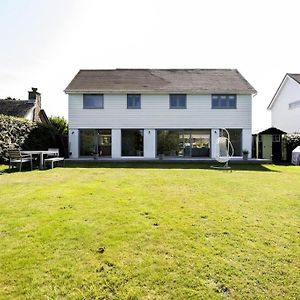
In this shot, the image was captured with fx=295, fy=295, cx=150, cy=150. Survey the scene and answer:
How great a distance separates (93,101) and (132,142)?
4.15 meters

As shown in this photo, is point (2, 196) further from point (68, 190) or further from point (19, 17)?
point (19, 17)

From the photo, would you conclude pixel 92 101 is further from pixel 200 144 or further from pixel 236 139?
pixel 236 139

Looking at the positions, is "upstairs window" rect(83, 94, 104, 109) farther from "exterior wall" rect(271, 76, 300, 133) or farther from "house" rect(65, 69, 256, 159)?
"exterior wall" rect(271, 76, 300, 133)

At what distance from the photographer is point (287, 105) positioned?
93.7ft

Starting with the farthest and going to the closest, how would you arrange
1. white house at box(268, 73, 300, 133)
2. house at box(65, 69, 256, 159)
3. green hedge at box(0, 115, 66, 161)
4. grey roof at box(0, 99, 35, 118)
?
grey roof at box(0, 99, 35, 118) < white house at box(268, 73, 300, 133) < house at box(65, 69, 256, 159) < green hedge at box(0, 115, 66, 161)

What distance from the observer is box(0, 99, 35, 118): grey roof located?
28594mm

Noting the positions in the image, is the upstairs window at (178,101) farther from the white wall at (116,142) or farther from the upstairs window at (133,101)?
the white wall at (116,142)

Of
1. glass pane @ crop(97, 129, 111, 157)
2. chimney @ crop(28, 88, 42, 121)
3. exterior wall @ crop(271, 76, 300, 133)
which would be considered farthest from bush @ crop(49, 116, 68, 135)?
exterior wall @ crop(271, 76, 300, 133)

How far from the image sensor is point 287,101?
94.0 feet

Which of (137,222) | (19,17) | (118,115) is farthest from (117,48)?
(137,222)

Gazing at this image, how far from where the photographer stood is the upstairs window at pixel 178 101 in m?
21.6

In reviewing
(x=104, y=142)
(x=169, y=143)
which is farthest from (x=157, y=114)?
(x=104, y=142)

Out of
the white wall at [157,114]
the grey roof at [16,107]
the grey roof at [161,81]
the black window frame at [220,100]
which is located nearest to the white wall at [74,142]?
the white wall at [157,114]

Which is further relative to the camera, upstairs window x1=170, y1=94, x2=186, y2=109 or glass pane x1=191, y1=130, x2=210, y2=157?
glass pane x1=191, y1=130, x2=210, y2=157
